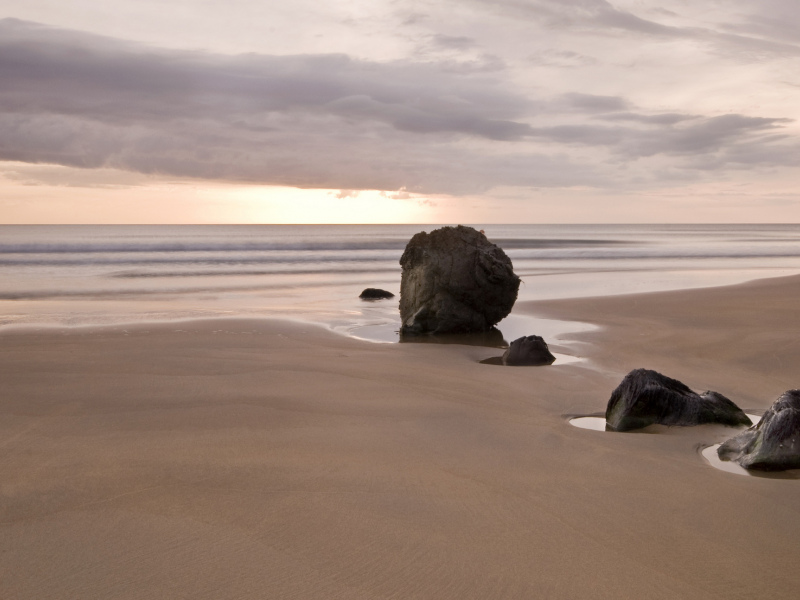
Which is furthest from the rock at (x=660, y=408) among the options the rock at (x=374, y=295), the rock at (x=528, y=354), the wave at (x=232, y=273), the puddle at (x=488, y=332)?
the wave at (x=232, y=273)

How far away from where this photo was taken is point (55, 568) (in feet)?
7.93

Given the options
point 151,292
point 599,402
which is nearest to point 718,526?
point 599,402

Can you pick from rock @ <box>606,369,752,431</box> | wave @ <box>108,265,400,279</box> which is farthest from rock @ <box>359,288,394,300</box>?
rock @ <box>606,369,752,431</box>

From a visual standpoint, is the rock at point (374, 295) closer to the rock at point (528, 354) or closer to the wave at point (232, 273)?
the rock at point (528, 354)

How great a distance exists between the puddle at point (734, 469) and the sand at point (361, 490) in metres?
0.09

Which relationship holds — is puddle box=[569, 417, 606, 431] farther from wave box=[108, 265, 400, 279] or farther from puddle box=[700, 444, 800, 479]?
wave box=[108, 265, 400, 279]

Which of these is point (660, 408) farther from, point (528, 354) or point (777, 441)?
point (528, 354)

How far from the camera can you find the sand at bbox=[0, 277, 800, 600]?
2.40 m

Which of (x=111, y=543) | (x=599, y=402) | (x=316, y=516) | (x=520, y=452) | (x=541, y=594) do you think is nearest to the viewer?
(x=541, y=594)

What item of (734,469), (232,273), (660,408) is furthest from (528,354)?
(232,273)

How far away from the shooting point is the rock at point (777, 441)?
138 inches

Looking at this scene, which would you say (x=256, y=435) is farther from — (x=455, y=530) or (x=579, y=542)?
(x=579, y=542)

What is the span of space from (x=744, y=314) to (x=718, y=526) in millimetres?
8537

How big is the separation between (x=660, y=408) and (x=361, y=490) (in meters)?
2.37
